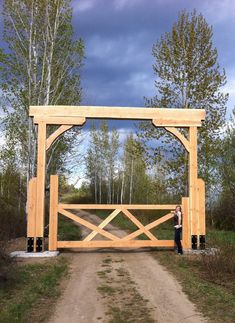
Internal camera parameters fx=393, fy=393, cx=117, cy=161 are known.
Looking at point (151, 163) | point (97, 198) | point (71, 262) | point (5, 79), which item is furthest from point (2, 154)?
point (97, 198)

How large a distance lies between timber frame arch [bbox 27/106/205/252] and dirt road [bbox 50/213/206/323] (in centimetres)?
166

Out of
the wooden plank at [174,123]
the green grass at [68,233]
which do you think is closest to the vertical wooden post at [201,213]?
the wooden plank at [174,123]

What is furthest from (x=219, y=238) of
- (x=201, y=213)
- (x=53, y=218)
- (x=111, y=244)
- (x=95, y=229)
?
(x=53, y=218)

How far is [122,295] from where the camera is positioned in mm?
6809

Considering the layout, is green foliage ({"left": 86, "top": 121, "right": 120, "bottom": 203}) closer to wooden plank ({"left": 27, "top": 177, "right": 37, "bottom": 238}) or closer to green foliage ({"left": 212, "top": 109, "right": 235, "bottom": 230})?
green foliage ({"left": 212, "top": 109, "right": 235, "bottom": 230})

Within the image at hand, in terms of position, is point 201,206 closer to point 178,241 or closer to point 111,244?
point 178,241

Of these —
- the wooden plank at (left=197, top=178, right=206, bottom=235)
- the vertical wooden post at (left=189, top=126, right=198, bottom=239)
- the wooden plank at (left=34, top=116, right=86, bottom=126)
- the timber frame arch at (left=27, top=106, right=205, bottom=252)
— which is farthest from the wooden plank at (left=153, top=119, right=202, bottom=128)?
the wooden plank at (left=34, top=116, right=86, bottom=126)

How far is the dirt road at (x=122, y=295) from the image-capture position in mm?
5648

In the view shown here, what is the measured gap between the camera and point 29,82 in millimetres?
18016

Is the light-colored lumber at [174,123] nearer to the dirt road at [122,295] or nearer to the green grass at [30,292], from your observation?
the dirt road at [122,295]

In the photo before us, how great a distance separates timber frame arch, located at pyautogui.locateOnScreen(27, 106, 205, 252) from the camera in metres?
11.0

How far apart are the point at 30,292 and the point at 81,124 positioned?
5671mm

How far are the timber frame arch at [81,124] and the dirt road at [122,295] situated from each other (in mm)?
1662

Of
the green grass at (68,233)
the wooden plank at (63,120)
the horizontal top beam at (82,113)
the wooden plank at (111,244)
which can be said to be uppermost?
the horizontal top beam at (82,113)
